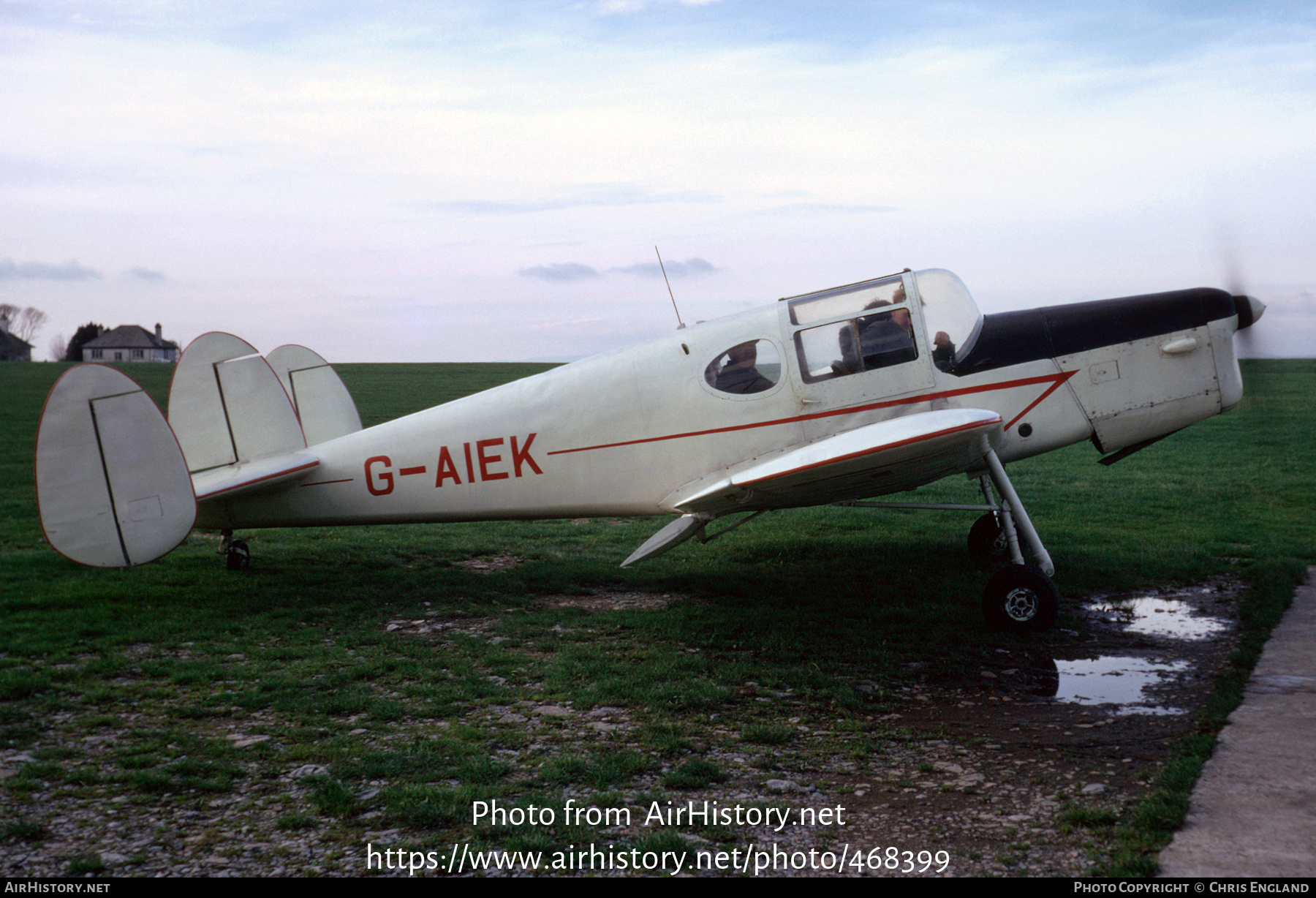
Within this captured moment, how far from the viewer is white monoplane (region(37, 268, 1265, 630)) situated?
619 cm

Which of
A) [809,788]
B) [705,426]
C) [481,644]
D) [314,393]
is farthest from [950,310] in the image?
[314,393]

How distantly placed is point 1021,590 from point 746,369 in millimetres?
2628

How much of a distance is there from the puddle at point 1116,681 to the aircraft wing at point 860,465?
5.40 ft

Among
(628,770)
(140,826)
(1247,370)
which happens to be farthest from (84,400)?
(1247,370)

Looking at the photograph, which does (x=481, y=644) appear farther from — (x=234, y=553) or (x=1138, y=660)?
(x=1138, y=660)

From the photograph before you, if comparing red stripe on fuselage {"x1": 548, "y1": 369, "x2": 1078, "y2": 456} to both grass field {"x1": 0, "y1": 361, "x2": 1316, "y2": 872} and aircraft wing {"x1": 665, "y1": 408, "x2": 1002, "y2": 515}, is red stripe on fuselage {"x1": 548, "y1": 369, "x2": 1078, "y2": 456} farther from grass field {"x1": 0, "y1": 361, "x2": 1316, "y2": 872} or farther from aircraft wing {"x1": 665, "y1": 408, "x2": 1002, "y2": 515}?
grass field {"x1": 0, "y1": 361, "x2": 1316, "y2": 872}

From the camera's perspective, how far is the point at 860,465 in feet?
19.0

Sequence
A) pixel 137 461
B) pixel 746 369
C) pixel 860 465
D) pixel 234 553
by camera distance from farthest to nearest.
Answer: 1. pixel 234 553
2. pixel 746 369
3. pixel 137 461
4. pixel 860 465

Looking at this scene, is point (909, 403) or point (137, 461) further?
point (909, 403)

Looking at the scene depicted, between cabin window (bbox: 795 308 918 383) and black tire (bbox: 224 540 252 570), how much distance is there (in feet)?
→ 18.0

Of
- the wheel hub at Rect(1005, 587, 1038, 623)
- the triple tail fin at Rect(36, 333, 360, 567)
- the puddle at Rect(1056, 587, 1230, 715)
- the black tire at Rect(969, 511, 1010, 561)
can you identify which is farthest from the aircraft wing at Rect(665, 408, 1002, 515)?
the triple tail fin at Rect(36, 333, 360, 567)

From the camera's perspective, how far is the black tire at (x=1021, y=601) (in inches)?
244

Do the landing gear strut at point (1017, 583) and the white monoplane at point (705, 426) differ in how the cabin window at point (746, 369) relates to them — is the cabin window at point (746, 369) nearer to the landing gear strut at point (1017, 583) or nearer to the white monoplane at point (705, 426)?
the white monoplane at point (705, 426)

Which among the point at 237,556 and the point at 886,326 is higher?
the point at 886,326
